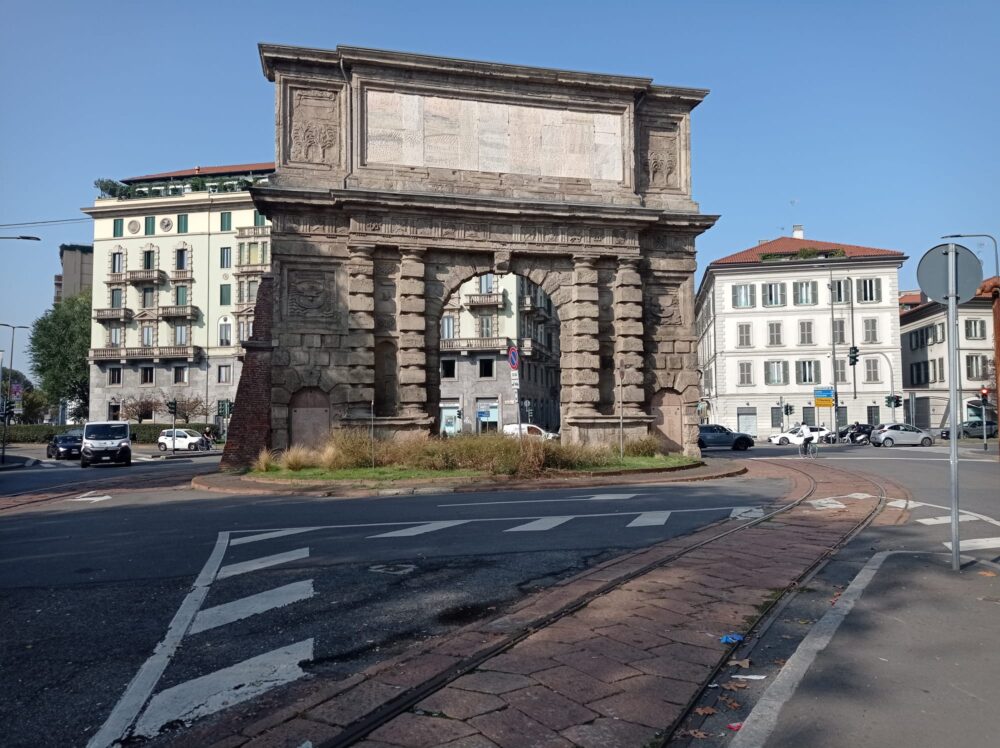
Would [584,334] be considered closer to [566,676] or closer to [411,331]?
[411,331]

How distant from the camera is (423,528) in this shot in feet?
34.7

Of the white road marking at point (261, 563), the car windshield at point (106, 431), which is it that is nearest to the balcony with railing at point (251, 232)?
the car windshield at point (106, 431)

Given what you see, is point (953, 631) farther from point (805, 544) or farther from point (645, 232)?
point (645, 232)

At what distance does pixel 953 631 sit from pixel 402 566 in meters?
4.66

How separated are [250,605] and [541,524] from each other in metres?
5.28

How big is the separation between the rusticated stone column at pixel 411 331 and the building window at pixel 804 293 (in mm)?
45219

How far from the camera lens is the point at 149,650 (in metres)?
5.11

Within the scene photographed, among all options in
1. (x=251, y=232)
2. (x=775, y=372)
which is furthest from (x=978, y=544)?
(x=251, y=232)

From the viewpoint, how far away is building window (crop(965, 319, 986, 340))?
6562 cm

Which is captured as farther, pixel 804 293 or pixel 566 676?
pixel 804 293

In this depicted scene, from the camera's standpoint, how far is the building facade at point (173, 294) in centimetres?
6794

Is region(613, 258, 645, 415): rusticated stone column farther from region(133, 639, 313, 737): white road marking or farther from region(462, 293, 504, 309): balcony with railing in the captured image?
region(462, 293, 504, 309): balcony with railing

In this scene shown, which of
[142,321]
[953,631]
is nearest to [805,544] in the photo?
[953,631]

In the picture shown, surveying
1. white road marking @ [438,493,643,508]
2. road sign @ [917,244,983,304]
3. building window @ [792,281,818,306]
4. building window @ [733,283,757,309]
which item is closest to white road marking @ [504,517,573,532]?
white road marking @ [438,493,643,508]
